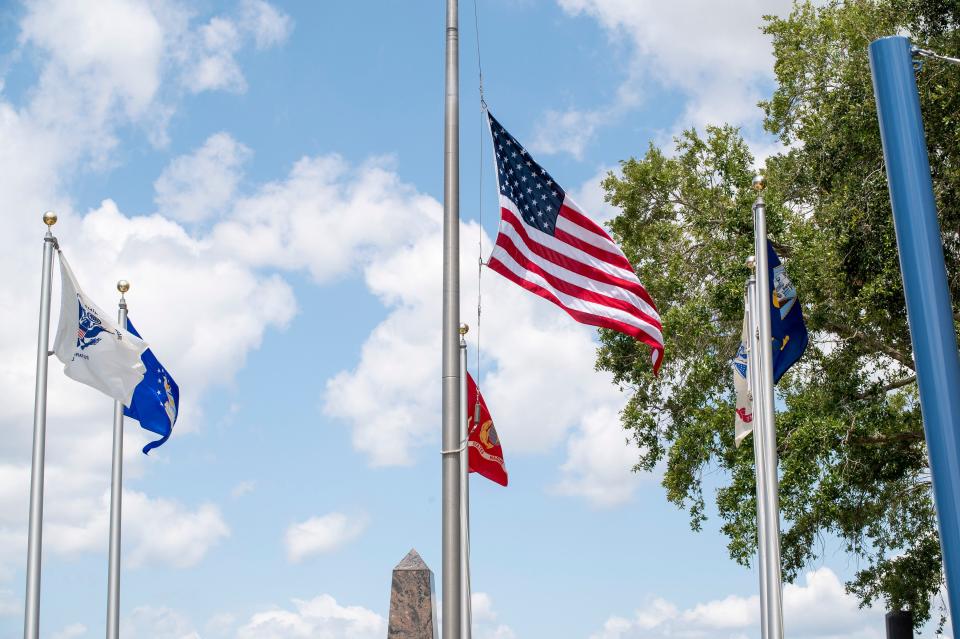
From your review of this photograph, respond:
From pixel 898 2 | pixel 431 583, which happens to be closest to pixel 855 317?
pixel 898 2

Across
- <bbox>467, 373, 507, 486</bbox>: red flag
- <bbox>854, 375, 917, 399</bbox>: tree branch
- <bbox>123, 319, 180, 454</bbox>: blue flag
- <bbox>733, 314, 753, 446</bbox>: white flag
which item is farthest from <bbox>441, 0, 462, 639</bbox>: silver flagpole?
<bbox>854, 375, 917, 399</bbox>: tree branch

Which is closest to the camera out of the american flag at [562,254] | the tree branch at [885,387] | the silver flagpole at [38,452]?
the american flag at [562,254]

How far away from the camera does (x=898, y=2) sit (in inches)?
775

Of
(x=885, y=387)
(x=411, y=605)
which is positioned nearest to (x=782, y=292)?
(x=411, y=605)

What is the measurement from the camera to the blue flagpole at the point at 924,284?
704 cm

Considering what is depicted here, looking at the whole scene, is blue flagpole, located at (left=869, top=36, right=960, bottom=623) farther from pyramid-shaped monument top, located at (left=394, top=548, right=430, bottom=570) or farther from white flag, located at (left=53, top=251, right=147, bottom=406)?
white flag, located at (left=53, top=251, right=147, bottom=406)

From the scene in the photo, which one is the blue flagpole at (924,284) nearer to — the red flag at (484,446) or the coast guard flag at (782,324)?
the coast guard flag at (782,324)

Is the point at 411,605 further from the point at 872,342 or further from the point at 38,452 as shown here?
the point at 872,342

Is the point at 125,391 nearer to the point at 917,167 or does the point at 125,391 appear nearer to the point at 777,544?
the point at 777,544

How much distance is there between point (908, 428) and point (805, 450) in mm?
2528

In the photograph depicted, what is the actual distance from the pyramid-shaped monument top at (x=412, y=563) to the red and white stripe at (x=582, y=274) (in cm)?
342

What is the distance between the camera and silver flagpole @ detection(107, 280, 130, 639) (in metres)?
14.1

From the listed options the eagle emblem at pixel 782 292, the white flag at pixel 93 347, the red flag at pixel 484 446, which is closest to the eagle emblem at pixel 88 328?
the white flag at pixel 93 347

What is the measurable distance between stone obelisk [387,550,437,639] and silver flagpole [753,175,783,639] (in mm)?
3794
